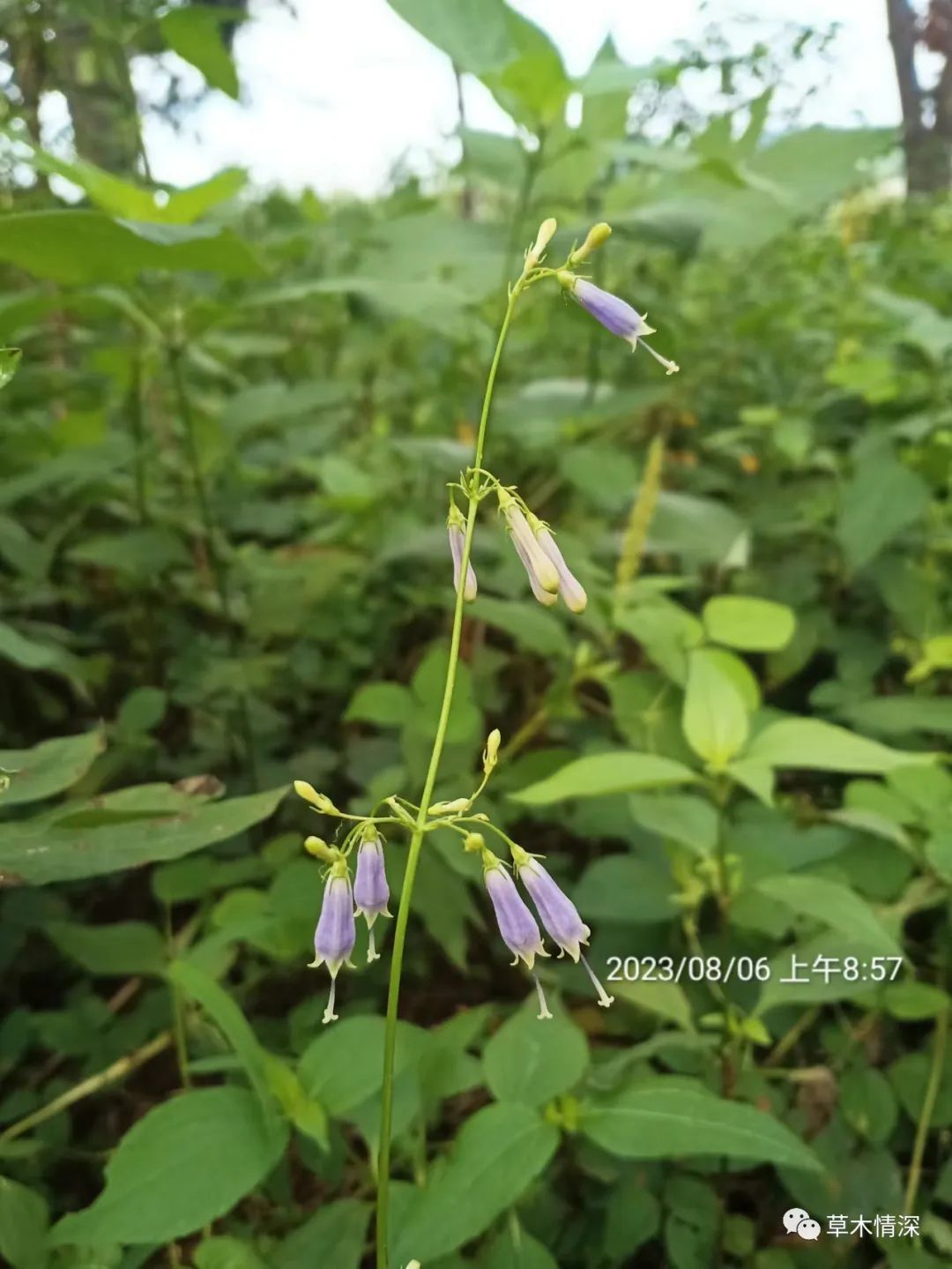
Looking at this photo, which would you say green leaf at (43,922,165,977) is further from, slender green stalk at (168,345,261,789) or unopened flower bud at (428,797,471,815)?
unopened flower bud at (428,797,471,815)

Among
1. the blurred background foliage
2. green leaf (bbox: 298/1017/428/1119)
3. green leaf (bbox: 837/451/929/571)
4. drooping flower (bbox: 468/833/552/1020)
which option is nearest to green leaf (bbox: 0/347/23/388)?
the blurred background foliage

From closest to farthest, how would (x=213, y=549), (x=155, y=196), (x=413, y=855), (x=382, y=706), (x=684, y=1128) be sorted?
(x=413, y=855) < (x=684, y=1128) < (x=382, y=706) < (x=155, y=196) < (x=213, y=549)

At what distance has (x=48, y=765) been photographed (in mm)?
671

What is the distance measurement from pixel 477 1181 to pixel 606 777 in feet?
0.90

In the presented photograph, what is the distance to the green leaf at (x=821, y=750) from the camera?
2.34 ft

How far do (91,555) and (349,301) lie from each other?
408mm

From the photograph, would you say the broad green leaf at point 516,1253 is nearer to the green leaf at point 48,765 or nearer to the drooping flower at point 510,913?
the drooping flower at point 510,913

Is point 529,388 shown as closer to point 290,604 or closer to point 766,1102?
point 290,604

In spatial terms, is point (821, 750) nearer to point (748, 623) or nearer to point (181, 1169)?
point (748, 623)

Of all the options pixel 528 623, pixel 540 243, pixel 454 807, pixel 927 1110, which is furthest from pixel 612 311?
pixel 927 1110

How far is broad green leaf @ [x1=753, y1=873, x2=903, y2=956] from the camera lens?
66 cm

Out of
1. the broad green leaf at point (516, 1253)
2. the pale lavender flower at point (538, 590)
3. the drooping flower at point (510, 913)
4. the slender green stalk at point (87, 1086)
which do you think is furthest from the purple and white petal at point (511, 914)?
the slender green stalk at point (87, 1086)

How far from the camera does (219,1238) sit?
1.93ft

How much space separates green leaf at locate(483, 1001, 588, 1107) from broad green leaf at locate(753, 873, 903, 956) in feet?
0.59
